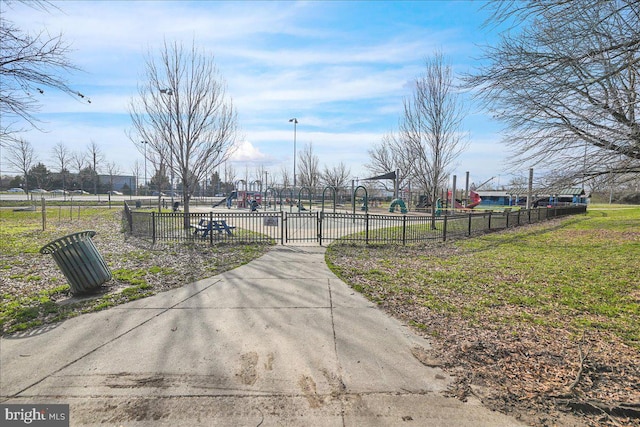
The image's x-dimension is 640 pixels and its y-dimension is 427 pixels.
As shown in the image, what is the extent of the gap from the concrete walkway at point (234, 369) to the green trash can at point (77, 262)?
3.45 ft

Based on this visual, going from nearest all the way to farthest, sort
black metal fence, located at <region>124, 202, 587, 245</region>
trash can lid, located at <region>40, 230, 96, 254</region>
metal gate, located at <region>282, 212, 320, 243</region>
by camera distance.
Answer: trash can lid, located at <region>40, 230, 96, 254</region>, black metal fence, located at <region>124, 202, 587, 245</region>, metal gate, located at <region>282, 212, 320, 243</region>

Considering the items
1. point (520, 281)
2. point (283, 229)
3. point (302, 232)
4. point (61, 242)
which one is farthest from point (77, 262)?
point (302, 232)

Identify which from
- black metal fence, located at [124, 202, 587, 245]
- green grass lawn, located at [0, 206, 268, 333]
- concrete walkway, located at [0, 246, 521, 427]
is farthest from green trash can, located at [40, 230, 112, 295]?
black metal fence, located at [124, 202, 587, 245]

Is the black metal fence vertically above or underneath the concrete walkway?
above

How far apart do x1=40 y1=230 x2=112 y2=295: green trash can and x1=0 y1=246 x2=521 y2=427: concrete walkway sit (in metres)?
1.05

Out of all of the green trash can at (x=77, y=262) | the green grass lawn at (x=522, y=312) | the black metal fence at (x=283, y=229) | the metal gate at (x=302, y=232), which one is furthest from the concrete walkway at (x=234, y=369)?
the metal gate at (x=302, y=232)

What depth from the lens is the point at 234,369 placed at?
3.25m

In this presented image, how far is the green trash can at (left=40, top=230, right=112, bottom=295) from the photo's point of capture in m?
5.33

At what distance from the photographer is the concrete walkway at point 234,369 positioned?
2.62 m

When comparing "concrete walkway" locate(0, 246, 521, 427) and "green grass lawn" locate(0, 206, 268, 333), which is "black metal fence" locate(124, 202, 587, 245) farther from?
"concrete walkway" locate(0, 246, 521, 427)

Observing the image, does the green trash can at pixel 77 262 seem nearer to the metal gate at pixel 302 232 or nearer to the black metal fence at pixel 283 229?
the black metal fence at pixel 283 229

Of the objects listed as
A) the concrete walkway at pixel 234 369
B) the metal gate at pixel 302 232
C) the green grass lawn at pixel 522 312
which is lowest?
the concrete walkway at pixel 234 369

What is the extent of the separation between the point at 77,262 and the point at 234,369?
3.89 metres

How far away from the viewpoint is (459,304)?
523 cm
